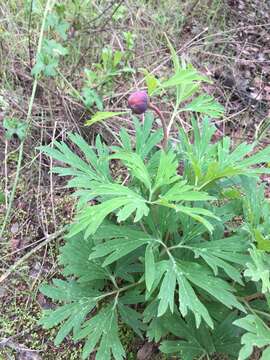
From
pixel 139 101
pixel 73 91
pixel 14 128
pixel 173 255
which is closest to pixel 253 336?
pixel 173 255

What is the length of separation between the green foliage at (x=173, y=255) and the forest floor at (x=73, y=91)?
26 cm

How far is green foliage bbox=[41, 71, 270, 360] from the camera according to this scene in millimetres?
1468

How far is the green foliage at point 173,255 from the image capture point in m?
1.47

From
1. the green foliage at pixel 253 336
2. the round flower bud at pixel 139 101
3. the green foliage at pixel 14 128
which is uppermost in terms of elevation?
the round flower bud at pixel 139 101

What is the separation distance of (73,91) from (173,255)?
4.29 feet

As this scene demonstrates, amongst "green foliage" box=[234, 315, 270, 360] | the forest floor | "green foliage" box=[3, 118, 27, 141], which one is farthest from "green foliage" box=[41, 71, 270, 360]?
"green foliage" box=[3, 118, 27, 141]

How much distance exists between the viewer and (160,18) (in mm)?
3293

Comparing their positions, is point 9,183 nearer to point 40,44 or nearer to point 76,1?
point 40,44

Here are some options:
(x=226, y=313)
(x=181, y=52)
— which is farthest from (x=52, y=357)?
(x=181, y=52)

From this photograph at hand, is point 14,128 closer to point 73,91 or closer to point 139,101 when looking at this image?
point 73,91

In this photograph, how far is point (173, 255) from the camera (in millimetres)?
1700

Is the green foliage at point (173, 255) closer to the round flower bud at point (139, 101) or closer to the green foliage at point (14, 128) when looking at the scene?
the round flower bud at point (139, 101)

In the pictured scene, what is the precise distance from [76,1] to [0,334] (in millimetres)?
1885

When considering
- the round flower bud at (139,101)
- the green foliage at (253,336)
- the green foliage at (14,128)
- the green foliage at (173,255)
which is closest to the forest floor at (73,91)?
the green foliage at (14,128)
